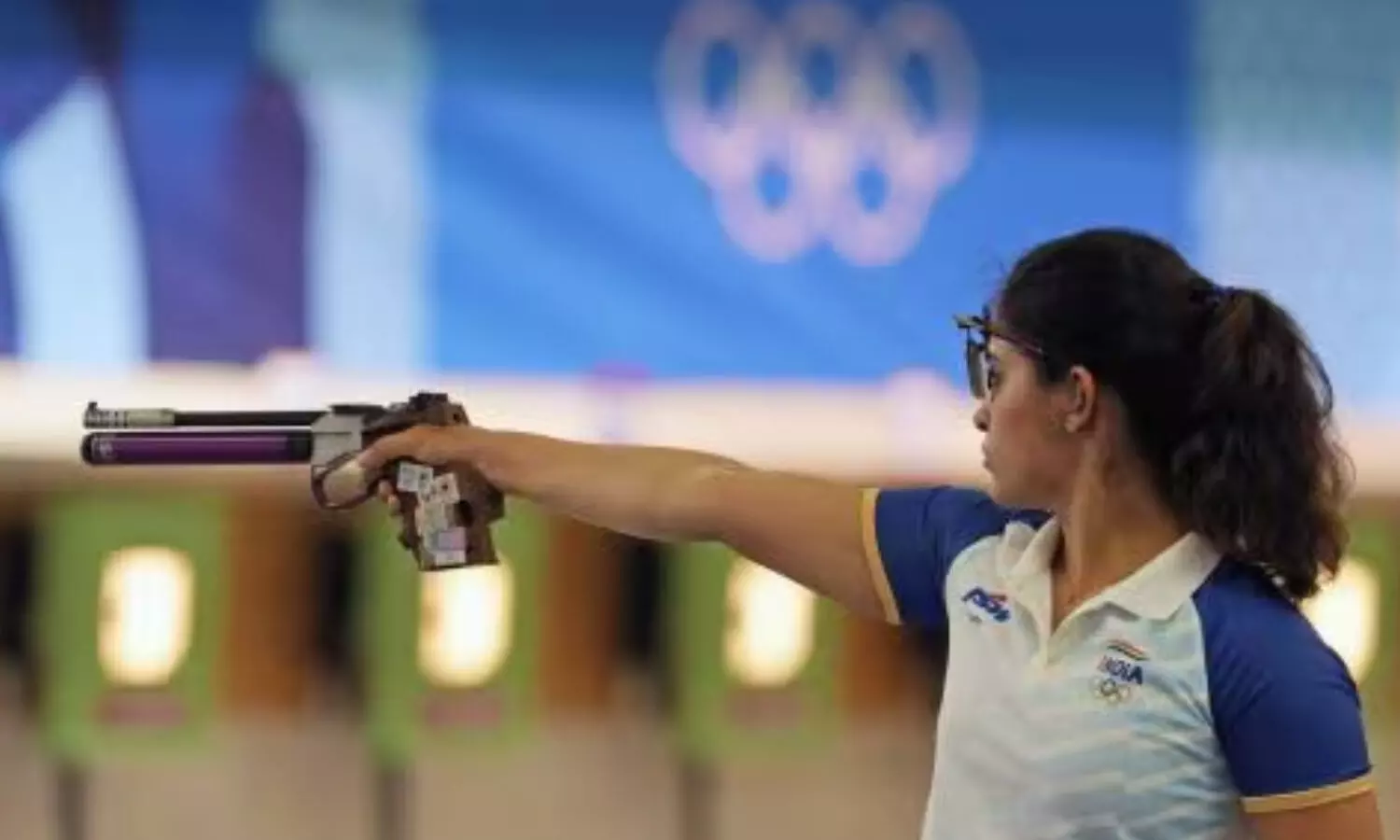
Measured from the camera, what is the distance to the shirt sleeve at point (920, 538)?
4.28 ft

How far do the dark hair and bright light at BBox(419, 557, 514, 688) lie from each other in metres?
1.19

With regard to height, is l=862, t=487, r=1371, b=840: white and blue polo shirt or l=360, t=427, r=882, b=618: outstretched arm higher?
l=360, t=427, r=882, b=618: outstretched arm

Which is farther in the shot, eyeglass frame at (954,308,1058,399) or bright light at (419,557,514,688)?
bright light at (419,557,514,688)

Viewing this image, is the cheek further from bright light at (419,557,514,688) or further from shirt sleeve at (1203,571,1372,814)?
bright light at (419,557,514,688)

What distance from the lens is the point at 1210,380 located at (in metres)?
1.15

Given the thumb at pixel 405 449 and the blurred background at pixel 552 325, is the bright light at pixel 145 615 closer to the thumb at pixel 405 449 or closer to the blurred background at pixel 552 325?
the blurred background at pixel 552 325

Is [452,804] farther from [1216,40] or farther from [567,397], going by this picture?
[1216,40]

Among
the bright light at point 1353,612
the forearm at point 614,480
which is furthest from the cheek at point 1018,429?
the bright light at point 1353,612

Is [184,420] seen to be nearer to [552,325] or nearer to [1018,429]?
[1018,429]

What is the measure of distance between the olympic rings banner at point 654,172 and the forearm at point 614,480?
80 centimetres

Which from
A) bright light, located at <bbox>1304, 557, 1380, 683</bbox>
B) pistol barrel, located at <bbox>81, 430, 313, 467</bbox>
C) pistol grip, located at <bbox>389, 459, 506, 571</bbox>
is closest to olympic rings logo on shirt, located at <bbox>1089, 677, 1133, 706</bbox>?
pistol grip, located at <bbox>389, 459, 506, 571</bbox>

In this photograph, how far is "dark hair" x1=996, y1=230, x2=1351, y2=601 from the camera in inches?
45.4

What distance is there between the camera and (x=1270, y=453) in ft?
3.79

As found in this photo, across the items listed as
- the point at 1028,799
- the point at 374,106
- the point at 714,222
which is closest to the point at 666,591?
the point at 714,222
